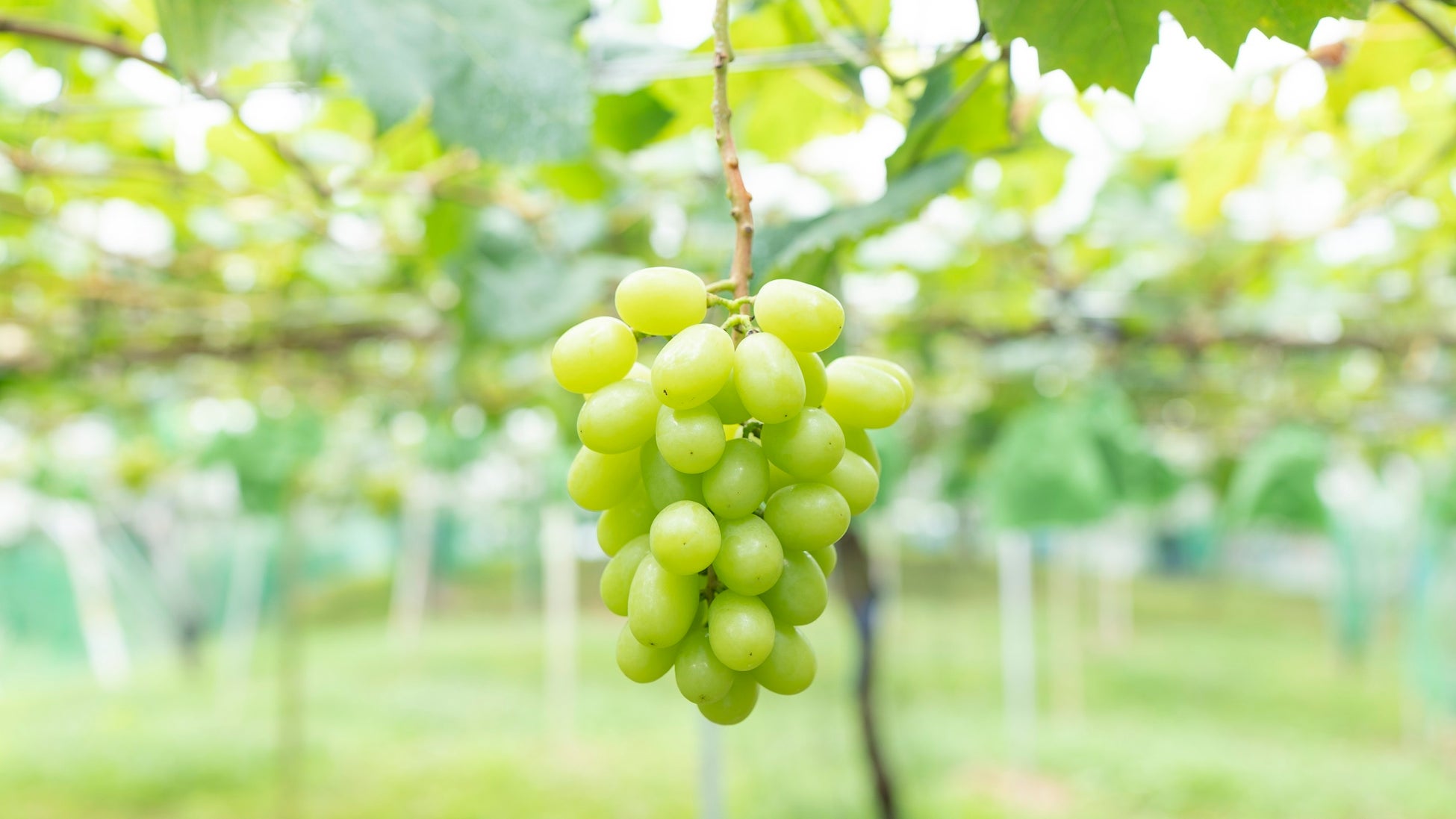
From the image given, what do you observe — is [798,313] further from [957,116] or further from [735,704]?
[957,116]

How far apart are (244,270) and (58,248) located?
386 millimetres

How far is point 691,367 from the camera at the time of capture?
1.17ft

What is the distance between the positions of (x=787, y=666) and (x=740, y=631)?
1.6 inches

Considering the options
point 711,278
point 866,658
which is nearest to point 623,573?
point 711,278

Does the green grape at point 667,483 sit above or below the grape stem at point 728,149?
below

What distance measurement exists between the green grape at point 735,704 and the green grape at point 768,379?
0.12m

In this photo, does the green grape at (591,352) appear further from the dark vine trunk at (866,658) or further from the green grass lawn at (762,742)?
the green grass lawn at (762,742)

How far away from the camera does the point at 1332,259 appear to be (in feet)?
7.56

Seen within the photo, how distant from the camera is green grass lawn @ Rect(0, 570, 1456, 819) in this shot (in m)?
3.60

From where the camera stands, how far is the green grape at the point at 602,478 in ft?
1.40

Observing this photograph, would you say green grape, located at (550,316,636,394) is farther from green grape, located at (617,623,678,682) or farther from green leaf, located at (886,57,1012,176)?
green leaf, located at (886,57,1012,176)

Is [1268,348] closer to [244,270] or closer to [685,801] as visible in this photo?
[244,270]

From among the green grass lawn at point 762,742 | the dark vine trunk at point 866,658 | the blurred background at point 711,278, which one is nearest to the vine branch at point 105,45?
the blurred background at point 711,278

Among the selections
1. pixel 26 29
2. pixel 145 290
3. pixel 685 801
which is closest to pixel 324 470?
pixel 685 801
